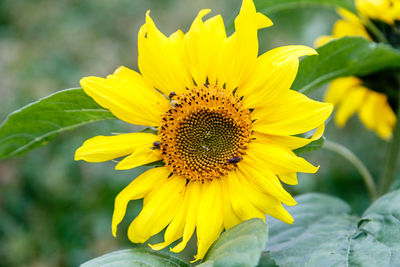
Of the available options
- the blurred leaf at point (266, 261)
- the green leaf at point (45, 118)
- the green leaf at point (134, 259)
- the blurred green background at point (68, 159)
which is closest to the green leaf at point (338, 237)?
the blurred leaf at point (266, 261)

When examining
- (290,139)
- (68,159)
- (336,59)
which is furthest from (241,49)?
(68,159)

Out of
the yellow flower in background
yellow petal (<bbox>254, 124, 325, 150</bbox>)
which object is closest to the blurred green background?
the yellow flower in background

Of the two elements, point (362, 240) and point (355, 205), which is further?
point (355, 205)

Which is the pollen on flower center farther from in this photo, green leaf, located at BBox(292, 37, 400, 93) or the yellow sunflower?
green leaf, located at BBox(292, 37, 400, 93)

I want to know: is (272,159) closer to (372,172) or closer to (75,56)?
(372,172)

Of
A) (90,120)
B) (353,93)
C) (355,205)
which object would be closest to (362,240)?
(90,120)

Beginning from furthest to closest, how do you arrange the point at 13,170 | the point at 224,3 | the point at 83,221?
the point at 224,3 < the point at 13,170 < the point at 83,221
